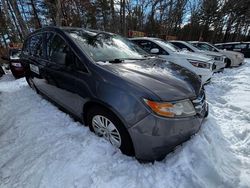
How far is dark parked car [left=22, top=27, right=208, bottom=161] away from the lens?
6.23 ft

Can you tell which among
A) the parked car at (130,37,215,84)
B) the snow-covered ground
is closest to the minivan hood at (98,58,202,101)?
the snow-covered ground

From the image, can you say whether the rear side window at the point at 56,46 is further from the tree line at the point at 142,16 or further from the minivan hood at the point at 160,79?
→ the tree line at the point at 142,16

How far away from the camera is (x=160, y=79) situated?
220 cm

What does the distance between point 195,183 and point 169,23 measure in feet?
80.3

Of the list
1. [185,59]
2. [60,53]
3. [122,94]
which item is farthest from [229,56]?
[122,94]

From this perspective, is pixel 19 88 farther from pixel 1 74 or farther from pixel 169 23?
pixel 169 23

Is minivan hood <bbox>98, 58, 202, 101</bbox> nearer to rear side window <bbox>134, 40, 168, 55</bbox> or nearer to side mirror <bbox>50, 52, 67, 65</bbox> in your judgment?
side mirror <bbox>50, 52, 67, 65</bbox>

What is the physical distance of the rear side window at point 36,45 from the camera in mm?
3564

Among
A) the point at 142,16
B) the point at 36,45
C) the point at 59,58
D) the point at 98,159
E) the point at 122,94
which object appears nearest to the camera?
the point at 122,94

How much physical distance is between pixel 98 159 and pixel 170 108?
1.02 meters

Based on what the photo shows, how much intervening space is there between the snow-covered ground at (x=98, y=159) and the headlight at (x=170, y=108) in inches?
17.1

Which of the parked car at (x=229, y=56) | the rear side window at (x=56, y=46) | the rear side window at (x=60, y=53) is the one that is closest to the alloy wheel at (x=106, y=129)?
the rear side window at (x=60, y=53)

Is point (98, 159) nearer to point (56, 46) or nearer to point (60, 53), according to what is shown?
point (60, 53)

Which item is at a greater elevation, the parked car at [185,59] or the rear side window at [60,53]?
the rear side window at [60,53]
